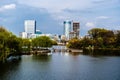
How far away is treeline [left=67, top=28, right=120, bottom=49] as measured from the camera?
130250 mm

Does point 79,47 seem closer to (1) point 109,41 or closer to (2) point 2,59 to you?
(1) point 109,41

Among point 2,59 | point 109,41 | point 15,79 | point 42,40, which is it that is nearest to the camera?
point 15,79

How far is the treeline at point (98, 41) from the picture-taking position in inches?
5128

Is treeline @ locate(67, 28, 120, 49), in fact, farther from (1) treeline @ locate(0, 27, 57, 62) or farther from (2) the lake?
(2) the lake

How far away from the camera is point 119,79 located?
33719 millimetres

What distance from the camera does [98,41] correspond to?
129750 millimetres

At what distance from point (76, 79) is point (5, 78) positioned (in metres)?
7.84

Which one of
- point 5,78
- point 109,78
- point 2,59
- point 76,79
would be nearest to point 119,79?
point 109,78

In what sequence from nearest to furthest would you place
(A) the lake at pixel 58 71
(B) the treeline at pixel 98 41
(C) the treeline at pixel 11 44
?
(A) the lake at pixel 58 71, (C) the treeline at pixel 11 44, (B) the treeline at pixel 98 41

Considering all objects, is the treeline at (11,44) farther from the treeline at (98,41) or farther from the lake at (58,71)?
the treeline at (98,41)

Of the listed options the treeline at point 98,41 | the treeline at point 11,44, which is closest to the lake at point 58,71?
the treeline at point 11,44

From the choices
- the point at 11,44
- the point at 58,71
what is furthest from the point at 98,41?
the point at 58,71

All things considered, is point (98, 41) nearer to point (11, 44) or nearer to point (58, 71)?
point (11, 44)

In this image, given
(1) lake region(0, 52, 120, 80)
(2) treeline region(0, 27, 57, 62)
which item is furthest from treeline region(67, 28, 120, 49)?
(1) lake region(0, 52, 120, 80)
